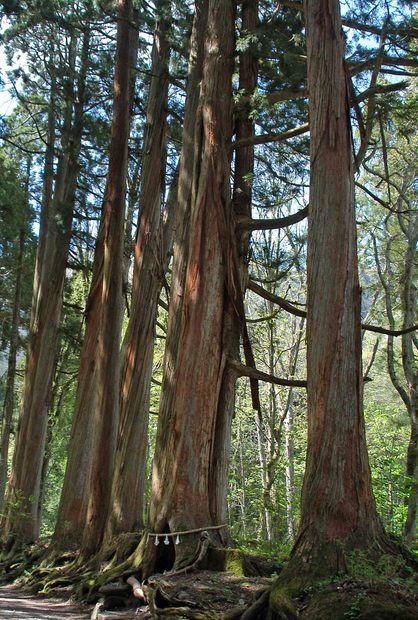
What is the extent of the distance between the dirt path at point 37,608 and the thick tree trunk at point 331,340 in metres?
2.69

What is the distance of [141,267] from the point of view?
32.8 ft

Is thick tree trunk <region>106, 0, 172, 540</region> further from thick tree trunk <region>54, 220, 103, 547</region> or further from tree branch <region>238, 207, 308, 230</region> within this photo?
tree branch <region>238, 207, 308, 230</region>

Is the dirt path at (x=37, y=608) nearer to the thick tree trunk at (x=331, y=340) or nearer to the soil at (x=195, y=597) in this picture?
the soil at (x=195, y=597)

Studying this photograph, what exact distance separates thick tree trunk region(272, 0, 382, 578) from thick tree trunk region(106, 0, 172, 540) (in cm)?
423

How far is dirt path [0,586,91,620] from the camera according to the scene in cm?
589

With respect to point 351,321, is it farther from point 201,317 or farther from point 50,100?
point 50,100

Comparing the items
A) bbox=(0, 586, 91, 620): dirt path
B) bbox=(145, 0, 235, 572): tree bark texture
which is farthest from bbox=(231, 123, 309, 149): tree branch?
bbox=(0, 586, 91, 620): dirt path

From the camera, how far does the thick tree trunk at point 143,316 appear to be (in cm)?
850

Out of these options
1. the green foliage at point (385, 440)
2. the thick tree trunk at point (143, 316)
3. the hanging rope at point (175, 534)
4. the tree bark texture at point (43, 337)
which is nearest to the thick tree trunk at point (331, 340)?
the hanging rope at point (175, 534)

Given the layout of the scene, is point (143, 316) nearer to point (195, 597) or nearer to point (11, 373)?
point (195, 597)

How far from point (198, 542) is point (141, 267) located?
15.9ft

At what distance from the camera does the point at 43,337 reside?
546 inches

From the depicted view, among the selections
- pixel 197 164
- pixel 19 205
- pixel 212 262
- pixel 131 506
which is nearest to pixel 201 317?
pixel 212 262

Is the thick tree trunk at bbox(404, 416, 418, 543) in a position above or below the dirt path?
above
